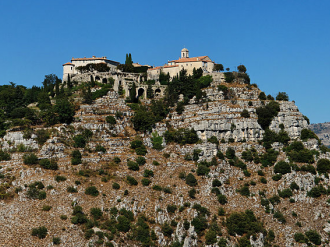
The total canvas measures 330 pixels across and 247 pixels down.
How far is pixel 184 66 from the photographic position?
392 feet

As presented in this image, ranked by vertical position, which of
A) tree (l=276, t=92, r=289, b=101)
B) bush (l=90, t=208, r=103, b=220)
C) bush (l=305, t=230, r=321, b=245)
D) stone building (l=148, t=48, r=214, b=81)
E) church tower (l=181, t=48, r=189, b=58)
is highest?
church tower (l=181, t=48, r=189, b=58)

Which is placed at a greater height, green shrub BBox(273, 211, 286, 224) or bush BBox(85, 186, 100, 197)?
bush BBox(85, 186, 100, 197)

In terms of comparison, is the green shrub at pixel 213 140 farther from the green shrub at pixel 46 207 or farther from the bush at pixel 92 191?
the green shrub at pixel 46 207

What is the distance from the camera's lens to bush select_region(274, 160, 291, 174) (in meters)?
83.5

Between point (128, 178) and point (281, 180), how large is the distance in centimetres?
2699

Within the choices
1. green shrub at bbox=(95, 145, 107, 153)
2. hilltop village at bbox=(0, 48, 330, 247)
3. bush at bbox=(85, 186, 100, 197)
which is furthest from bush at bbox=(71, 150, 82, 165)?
bush at bbox=(85, 186, 100, 197)

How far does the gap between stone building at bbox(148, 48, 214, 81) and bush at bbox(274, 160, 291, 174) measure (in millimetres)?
38975

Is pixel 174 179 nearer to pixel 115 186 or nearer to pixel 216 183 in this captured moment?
pixel 216 183

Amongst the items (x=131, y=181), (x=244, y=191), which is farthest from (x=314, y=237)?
(x=131, y=181)

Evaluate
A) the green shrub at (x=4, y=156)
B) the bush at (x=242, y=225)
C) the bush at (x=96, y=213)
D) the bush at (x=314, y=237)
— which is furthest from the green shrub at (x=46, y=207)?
the bush at (x=314, y=237)

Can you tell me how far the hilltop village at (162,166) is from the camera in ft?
235

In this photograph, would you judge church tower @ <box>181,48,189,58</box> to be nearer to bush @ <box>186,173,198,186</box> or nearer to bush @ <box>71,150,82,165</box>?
bush @ <box>71,150,82,165</box>

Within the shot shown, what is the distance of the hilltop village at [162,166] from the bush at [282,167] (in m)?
0.18

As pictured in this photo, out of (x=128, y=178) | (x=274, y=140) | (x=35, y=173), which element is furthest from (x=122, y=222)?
(x=274, y=140)
